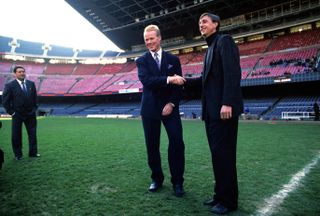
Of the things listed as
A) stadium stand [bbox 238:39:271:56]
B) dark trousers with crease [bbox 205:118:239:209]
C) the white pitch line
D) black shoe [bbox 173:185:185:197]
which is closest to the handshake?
dark trousers with crease [bbox 205:118:239:209]

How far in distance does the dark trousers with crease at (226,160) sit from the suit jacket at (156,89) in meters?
0.85

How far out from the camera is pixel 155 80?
3.14 metres

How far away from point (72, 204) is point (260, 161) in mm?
3848

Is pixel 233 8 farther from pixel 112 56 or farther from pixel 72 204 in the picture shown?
pixel 72 204

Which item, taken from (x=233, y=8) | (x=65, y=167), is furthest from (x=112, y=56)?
(x=65, y=167)

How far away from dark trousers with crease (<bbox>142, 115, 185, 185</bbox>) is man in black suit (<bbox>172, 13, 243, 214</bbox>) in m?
0.55

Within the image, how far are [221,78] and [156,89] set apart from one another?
3.13 feet

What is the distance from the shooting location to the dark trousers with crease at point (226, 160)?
103 inches

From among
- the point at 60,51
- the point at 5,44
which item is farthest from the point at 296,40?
the point at 5,44

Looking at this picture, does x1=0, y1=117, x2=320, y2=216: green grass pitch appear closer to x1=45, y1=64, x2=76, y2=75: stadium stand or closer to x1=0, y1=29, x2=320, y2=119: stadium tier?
x1=0, y1=29, x2=320, y2=119: stadium tier

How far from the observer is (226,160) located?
2646 millimetres

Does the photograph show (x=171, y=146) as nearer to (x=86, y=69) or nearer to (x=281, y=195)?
(x=281, y=195)

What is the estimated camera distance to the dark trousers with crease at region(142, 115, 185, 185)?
3.24 meters

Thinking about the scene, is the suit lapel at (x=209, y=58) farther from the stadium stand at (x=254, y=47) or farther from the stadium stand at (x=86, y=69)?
the stadium stand at (x=86, y=69)
